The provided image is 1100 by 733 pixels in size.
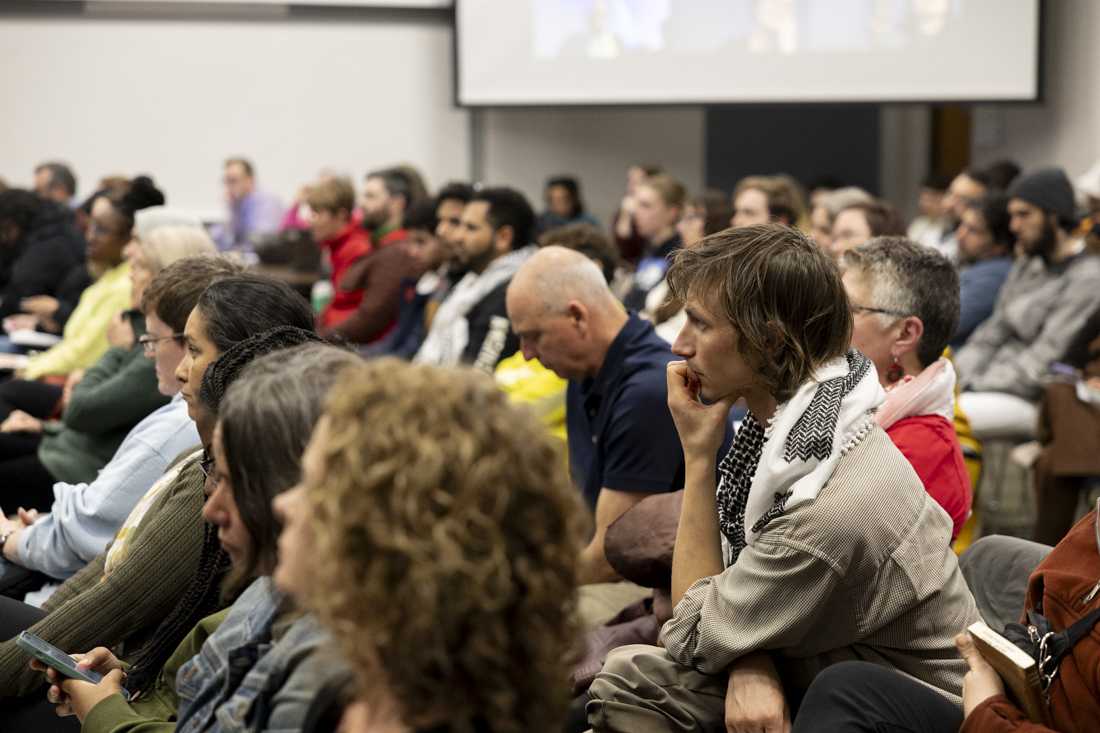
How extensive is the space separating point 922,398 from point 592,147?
8280 millimetres

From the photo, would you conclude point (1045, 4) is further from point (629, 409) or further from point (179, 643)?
point (179, 643)

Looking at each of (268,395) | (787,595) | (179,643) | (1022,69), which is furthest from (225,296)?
(1022,69)

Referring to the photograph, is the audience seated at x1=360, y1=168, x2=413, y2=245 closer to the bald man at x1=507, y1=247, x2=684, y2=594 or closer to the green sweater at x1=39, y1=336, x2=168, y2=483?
the green sweater at x1=39, y1=336, x2=168, y2=483

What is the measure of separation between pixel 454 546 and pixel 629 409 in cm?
164

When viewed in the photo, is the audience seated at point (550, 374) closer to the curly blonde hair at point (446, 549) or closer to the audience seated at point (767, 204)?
the audience seated at point (767, 204)

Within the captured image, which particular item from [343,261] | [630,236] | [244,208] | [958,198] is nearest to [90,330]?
[343,261]

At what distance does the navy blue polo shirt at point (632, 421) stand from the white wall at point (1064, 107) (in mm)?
6121

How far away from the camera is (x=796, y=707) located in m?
1.88

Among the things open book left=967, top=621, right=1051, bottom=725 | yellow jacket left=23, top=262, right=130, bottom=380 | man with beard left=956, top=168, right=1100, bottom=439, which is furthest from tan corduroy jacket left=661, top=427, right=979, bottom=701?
yellow jacket left=23, top=262, right=130, bottom=380

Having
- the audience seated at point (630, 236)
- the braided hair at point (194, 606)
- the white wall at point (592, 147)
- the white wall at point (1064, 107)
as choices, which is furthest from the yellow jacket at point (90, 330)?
the white wall at point (1064, 107)

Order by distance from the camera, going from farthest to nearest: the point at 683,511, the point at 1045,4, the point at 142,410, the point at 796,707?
the point at 1045,4 → the point at 142,410 → the point at 683,511 → the point at 796,707

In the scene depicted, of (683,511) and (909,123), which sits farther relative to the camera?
(909,123)

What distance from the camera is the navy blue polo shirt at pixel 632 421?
264cm

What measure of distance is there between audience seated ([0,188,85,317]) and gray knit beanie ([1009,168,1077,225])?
4188 millimetres
